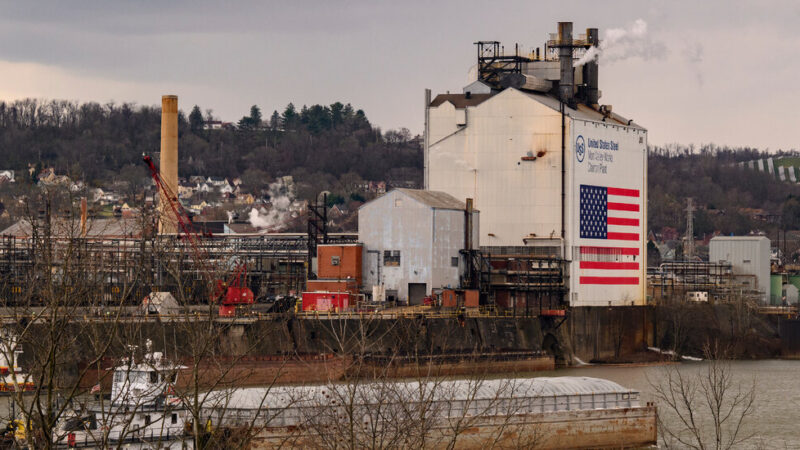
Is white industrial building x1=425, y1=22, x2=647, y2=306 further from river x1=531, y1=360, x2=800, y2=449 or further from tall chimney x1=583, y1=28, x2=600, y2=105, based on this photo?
river x1=531, y1=360, x2=800, y2=449

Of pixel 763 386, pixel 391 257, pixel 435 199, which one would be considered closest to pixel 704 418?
pixel 763 386

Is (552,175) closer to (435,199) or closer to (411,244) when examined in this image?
(435,199)

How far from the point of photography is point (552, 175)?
9500 centimetres

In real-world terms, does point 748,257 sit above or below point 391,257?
above

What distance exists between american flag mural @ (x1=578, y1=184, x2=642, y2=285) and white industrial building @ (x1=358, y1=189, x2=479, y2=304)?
9.44 meters

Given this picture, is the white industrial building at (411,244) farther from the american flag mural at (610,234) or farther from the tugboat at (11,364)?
the tugboat at (11,364)

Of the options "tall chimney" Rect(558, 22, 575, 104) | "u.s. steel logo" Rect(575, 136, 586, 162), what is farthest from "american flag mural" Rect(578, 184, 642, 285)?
"tall chimney" Rect(558, 22, 575, 104)

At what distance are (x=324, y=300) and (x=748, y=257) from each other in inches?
Result: 2344

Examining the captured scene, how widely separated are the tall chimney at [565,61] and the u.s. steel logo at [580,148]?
19.1 ft

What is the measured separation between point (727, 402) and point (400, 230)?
31.9m

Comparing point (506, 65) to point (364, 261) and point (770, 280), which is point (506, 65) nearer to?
point (364, 261)

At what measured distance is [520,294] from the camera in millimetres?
93312

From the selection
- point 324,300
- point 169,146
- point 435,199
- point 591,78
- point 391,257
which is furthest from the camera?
point 169,146

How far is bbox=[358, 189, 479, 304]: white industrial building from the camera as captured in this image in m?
89.9
